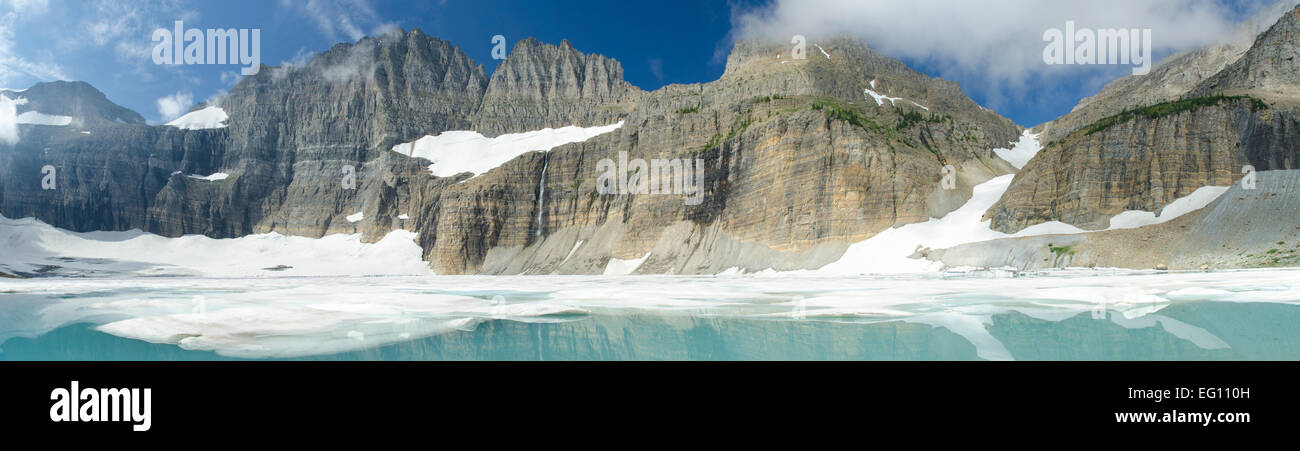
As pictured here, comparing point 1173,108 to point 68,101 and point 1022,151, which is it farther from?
point 68,101

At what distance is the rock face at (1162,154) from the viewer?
175 ft

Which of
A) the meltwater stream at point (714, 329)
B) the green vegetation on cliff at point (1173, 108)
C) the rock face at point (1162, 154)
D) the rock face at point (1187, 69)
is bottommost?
the meltwater stream at point (714, 329)

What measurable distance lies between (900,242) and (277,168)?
13594 cm

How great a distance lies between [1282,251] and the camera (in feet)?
122

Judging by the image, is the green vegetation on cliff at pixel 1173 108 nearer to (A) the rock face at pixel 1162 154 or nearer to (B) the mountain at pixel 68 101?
(A) the rock face at pixel 1162 154

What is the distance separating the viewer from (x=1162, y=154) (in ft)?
178

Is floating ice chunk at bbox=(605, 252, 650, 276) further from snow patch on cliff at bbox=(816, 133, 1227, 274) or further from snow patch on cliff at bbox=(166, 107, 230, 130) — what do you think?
snow patch on cliff at bbox=(166, 107, 230, 130)

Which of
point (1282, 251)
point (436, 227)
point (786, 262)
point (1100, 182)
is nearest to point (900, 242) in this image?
point (786, 262)

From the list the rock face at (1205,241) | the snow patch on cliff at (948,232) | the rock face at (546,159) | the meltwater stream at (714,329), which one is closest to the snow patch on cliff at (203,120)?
the rock face at (546,159)

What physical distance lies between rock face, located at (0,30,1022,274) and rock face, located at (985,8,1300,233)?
37.0 feet

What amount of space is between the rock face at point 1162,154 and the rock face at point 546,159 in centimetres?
1128

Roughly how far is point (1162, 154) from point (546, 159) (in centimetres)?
8004

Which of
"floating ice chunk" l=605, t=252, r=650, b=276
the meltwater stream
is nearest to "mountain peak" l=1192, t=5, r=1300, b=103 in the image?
the meltwater stream
